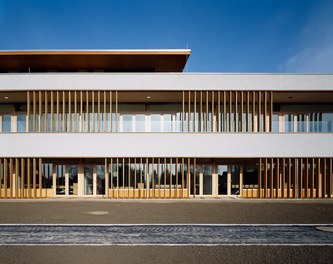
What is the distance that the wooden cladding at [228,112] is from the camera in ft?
57.1

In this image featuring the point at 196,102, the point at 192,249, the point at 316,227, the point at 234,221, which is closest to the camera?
the point at 192,249

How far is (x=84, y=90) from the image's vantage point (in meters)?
17.3

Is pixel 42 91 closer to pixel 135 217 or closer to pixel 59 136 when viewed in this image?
pixel 59 136

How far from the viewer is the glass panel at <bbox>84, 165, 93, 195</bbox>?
18.7 metres

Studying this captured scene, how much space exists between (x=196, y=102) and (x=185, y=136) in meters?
2.90

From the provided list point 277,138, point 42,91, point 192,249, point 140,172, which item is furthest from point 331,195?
point 42,91

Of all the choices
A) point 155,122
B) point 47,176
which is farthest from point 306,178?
point 47,176

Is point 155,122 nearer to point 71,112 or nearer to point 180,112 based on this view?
point 180,112

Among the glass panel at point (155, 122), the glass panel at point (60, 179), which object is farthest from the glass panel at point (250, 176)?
the glass panel at point (60, 179)

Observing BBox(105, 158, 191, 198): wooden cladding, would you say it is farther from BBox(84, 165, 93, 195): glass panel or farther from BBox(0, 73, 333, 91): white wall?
BBox(0, 73, 333, 91): white wall

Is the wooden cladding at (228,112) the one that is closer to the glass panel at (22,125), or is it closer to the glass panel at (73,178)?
the glass panel at (73,178)

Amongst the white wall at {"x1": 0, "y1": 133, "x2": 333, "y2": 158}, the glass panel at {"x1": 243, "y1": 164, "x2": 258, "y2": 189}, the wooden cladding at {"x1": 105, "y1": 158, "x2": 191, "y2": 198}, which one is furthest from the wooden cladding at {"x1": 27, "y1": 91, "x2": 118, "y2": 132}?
the glass panel at {"x1": 243, "y1": 164, "x2": 258, "y2": 189}

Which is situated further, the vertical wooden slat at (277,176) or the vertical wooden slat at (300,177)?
the vertical wooden slat at (300,177)

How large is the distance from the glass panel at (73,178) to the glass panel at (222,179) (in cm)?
929
